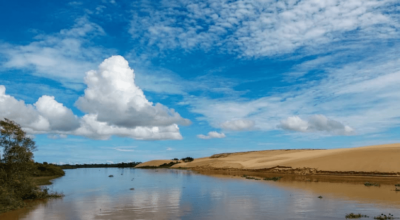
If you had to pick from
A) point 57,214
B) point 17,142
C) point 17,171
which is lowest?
point 57,214

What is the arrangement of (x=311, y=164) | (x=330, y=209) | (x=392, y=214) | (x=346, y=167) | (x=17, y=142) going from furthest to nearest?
(x=311, y=164) < (x=346, y=167) < (x=17, y=142) < (x=330, y=209) < (x=392, y=214)

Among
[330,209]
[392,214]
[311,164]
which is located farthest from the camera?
[311,164]

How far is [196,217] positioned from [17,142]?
18.9 metres

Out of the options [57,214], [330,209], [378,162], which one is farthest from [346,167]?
[57,214]

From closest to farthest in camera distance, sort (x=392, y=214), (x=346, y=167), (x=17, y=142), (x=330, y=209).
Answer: (x=392, y=214) → (x=330, y=209) → (x=17, y=142) → (x=346, y=167)

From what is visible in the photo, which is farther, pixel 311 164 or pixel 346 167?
pixel 311 164

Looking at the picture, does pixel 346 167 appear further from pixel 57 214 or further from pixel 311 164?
pixel 57 214

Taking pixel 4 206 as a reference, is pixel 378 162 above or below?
above

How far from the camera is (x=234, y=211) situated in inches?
774

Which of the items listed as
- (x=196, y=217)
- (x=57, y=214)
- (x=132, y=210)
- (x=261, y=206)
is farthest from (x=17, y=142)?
(x=261, y=206)

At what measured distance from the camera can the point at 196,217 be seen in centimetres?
1795

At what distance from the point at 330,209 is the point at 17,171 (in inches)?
1032

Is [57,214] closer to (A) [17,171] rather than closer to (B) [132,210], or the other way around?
(B) [132,210]

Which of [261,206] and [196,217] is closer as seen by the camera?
[196,217]
